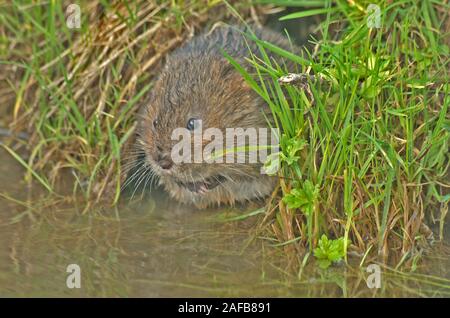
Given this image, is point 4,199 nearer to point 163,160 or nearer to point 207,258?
point 163,160

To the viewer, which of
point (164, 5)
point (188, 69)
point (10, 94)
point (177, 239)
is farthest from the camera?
point (10, 94)

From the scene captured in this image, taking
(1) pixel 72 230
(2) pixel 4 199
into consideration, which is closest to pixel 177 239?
(1) pixel 72 230

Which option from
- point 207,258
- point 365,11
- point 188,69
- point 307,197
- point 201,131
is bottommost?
point 207,258

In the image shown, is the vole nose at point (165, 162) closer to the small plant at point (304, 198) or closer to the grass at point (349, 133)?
the grass at point (349, 133)

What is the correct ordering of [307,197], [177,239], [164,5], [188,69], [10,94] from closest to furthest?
[307,197]
[177,239]
[188,69]
[164,5]
[10,94]

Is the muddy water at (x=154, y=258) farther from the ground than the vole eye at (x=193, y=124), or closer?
closer

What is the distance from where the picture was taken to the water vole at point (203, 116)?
387 centimetres

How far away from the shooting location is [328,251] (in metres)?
3.39

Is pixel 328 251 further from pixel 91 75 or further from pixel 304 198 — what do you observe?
pixel 91 75

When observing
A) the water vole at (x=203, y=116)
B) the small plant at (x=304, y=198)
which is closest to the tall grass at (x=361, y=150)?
the small plant at (x=304, y=198)

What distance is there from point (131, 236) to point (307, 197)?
936 millimetres

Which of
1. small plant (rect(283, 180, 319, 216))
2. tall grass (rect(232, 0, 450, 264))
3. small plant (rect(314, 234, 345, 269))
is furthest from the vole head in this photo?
small plant (rect(314, 234, 345, 269))

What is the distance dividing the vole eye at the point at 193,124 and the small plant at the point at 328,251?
0.87 m

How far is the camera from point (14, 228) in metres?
3.89
